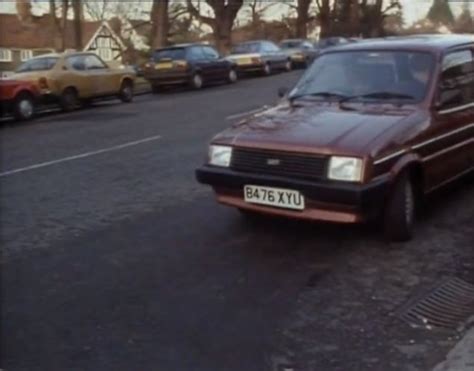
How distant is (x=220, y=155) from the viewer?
6.35 m

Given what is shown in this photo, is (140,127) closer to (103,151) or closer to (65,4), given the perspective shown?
(103,151)

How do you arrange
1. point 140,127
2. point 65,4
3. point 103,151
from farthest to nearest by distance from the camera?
point 65,4
point 140,127
point 103,151

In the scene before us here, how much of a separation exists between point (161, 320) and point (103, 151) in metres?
7.16

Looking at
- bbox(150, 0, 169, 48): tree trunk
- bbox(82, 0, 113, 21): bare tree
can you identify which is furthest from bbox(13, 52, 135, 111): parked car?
bbox(82, 0, 113, 21): bare tree

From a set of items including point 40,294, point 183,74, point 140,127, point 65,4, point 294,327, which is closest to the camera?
point 294,327

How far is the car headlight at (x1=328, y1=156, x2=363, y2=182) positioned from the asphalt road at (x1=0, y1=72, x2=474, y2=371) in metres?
0.67

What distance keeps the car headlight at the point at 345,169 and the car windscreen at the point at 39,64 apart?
14586mm

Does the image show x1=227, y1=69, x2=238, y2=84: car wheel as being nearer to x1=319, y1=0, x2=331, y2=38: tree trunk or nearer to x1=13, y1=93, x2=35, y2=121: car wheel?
x1=13, y1=93, x2=35, y2=121: car wheel

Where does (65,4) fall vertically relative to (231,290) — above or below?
above

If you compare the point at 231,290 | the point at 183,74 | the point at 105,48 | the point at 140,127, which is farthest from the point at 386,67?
the point at 105,48

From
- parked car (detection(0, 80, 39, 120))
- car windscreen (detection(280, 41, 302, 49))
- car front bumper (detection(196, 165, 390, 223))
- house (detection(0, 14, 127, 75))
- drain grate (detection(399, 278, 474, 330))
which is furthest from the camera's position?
house (detection(0, 14, 127, 75))

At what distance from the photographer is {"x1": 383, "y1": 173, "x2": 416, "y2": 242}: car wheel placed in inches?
238

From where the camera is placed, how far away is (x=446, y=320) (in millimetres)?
4750

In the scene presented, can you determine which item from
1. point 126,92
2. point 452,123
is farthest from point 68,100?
point 452,123
